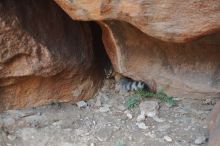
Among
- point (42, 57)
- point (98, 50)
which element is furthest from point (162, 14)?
point (98, 50)

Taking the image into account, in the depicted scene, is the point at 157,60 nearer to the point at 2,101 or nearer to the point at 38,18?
the point at 38,18

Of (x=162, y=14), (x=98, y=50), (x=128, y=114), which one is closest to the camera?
(x=162, y=14)

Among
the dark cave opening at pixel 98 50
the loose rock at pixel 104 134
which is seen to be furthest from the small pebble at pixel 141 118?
the dark cave opening at pixel 98 50

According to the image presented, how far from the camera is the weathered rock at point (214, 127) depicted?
160 cm

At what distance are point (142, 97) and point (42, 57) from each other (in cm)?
63

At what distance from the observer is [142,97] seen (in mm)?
2254

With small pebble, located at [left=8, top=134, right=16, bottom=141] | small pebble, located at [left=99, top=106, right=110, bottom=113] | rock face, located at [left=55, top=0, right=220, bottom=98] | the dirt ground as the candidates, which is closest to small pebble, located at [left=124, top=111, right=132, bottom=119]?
the dirt ground

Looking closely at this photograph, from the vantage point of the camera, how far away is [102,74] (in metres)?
2.40

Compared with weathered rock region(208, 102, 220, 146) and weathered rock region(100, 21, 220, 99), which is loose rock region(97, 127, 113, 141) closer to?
weathered rock region(100, 21, 220, 99)

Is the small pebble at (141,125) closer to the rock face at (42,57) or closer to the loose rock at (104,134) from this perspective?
the loose rock at (104,134)

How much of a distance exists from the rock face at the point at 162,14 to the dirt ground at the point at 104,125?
554 mm

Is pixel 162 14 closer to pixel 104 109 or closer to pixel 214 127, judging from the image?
pixel 214 127

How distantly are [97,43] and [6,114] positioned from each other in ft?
2.30

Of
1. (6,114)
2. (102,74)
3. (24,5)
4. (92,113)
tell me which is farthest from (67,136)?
(24,5)
